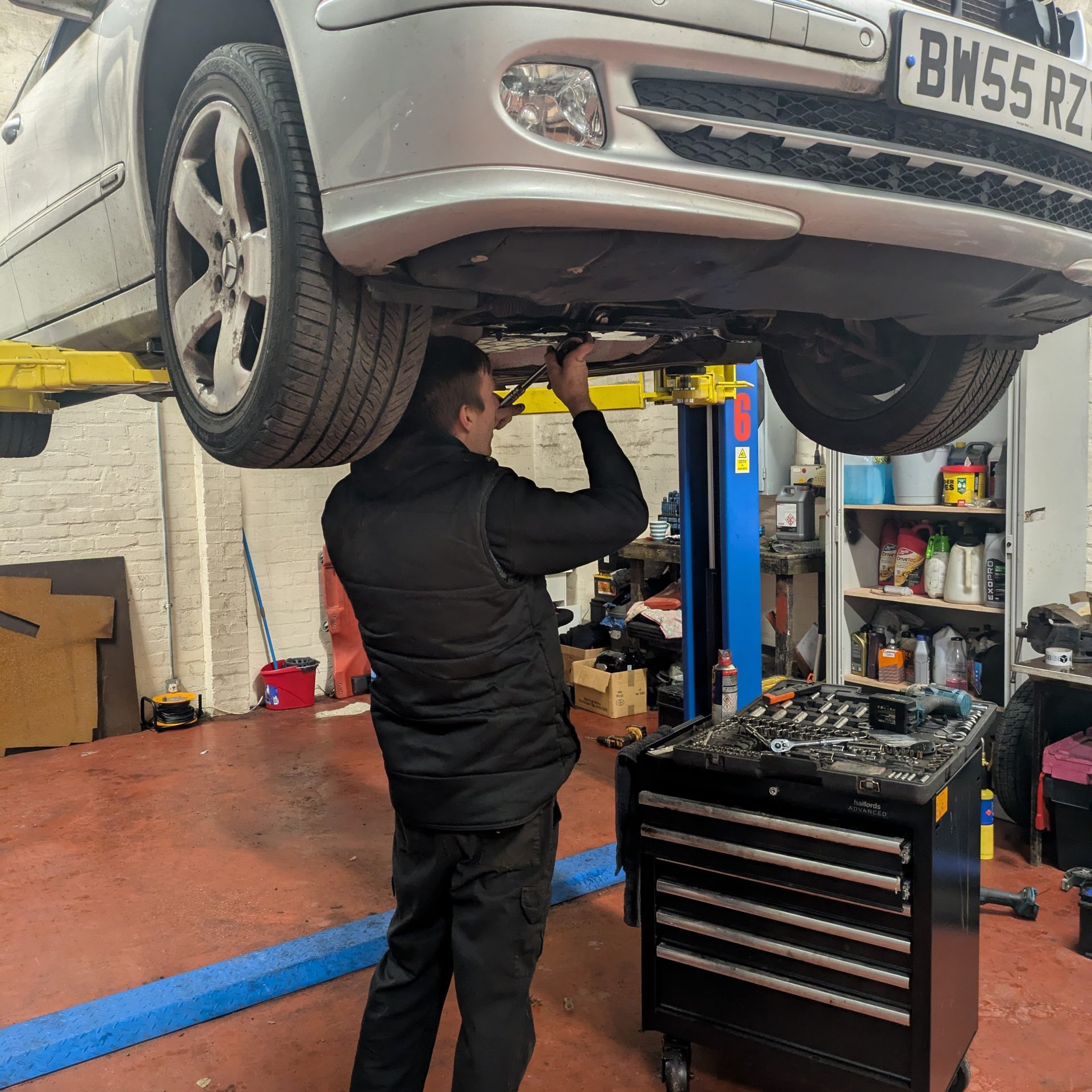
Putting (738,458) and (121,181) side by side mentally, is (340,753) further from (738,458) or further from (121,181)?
(121,181)

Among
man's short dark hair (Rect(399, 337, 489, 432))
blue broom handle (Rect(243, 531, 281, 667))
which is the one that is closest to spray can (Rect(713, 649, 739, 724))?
man's short dark hair (Rect(399, 337, 489, 432))

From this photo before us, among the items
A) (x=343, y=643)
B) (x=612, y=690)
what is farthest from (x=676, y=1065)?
(x=343, y=643)

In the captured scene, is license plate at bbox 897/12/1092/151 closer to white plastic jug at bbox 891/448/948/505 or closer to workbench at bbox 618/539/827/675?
white plastic jug at bbox 891/448/948/505

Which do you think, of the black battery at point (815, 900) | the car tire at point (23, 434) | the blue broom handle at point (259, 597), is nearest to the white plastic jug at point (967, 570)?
the black battery at point (815, 900)

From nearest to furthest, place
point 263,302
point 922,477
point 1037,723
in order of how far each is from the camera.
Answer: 1. point 263,302
2. point 1037,723
3. point 922,477

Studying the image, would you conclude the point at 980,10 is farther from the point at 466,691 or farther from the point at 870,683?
the point at 870,683

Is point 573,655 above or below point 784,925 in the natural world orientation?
below

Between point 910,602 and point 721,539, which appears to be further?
point 910,602

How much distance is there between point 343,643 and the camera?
20.8 feet

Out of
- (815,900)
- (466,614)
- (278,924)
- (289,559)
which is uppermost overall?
(466,614)

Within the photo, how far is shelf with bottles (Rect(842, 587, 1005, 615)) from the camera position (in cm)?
394

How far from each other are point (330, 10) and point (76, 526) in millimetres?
5047

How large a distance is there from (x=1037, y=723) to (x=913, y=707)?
1553mm

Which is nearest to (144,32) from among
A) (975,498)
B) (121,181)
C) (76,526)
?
(121,181)
